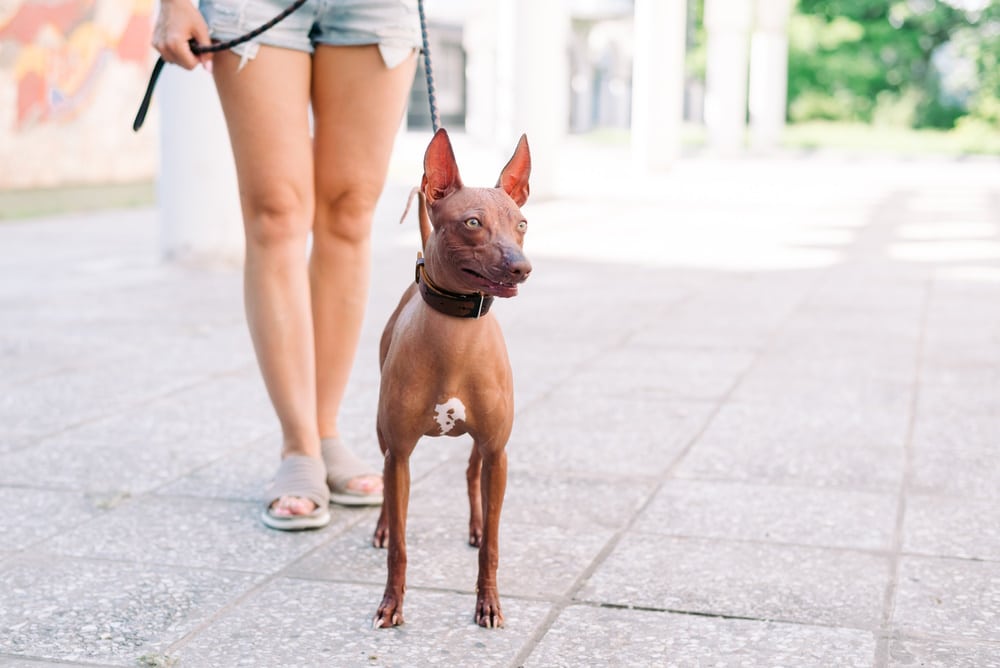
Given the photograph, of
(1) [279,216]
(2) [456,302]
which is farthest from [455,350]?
(1) [279,216]

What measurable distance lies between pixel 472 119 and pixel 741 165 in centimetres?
803

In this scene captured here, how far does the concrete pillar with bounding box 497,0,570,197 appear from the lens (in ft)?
50.5

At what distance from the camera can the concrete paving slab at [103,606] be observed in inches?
110

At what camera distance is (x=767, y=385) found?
5.68 meters

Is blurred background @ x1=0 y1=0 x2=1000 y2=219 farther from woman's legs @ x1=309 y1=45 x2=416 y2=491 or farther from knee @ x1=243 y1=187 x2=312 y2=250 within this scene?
knee @ x1=243 y1=187 x2=312 y2=250

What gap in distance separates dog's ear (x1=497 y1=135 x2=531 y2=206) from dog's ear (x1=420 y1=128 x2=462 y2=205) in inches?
4.9

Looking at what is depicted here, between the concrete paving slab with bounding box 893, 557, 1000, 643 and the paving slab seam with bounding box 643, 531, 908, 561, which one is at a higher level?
the concrete paving slab with bounding box 893, 557, 1000, 643

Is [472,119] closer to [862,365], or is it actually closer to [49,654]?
[862,365]

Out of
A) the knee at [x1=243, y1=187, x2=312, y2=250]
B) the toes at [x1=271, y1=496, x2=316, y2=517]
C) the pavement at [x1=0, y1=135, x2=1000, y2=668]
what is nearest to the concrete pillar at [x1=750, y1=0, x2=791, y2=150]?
the pavement at [x1=0, y1=135, x2=1000, y2=668]

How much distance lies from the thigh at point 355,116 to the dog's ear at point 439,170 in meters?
0.95

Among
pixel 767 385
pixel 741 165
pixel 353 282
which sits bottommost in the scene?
pixel 741 165

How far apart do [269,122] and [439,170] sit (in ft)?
3.39

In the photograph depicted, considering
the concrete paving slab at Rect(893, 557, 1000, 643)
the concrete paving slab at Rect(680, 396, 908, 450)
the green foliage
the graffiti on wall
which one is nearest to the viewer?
the concrete paving slab at Rect(893, 557, 1000, 643)

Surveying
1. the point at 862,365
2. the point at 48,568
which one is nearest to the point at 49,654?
the point at 48,568
